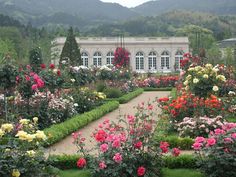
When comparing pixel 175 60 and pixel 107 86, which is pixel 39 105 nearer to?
pixel 107 86

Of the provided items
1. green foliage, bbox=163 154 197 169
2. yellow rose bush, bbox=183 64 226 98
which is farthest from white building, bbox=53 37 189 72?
green foliage, bbox=163 154 197 169

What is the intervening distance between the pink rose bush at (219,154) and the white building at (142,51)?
55.8m

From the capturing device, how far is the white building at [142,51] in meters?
62.9

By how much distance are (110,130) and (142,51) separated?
5743cm

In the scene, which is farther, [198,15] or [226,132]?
[198,15]

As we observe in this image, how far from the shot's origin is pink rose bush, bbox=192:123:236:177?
6555 mm

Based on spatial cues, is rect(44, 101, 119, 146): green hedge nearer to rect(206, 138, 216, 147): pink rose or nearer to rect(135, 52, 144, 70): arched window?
rect(206, 138, 216, 147): pink rose

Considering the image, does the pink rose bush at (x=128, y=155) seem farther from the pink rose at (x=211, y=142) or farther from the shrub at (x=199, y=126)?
the shrub at (x=199, y=126)

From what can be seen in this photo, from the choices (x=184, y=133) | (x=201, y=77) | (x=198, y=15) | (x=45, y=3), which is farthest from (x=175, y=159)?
(x=45, y=3)

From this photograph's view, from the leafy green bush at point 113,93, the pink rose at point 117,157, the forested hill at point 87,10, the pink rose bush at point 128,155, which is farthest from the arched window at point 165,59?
the forested hill at point 87,10

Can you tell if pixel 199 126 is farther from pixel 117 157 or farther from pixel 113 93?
pixel 113 93

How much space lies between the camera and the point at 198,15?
134m

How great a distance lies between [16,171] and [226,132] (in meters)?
→ 3.08

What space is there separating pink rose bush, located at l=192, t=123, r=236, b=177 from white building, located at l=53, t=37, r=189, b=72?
183 ft
